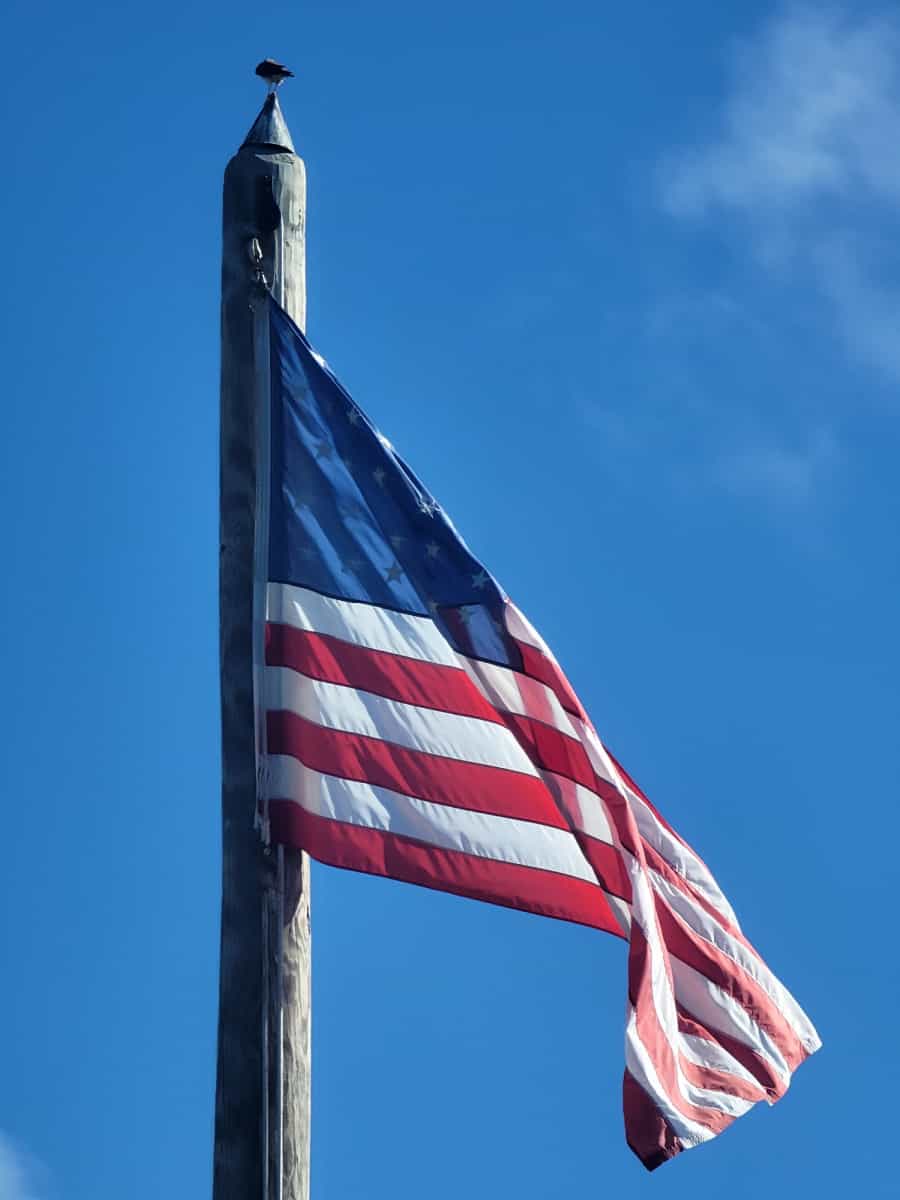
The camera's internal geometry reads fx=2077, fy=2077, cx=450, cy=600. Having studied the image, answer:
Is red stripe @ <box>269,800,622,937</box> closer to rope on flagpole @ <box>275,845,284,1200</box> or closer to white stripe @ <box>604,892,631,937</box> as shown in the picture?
white stripe @ <box>604,892,631,937</box>

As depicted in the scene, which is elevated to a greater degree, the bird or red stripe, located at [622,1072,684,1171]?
the bird

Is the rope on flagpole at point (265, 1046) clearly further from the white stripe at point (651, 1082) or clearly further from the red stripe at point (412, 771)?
the white stripe at point (651, 1082)

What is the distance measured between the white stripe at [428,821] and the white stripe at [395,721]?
23 centimetres

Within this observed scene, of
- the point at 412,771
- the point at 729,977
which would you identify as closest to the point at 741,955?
the point at 729,977

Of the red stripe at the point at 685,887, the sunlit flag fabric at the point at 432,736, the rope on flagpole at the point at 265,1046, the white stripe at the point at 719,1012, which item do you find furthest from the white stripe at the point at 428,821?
the white stripe at the point at 719,1012

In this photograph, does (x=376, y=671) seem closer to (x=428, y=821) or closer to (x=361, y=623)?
(x=361, y=623)

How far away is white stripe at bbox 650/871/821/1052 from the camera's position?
29.0 feet

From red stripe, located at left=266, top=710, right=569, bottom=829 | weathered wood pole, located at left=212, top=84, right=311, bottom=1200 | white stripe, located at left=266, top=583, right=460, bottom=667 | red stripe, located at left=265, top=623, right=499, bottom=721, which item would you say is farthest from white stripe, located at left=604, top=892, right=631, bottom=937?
weathered wood pole, located at left=212, top=84, right=311, bottom=1200

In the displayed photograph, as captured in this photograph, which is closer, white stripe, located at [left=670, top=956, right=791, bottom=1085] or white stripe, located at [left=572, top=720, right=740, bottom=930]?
white stripe, located at [left=572, top=720, right=740, bottom=930]

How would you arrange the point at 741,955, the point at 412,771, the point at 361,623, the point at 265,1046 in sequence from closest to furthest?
the point at 265,1046 → the point at 412,771 → the point at 361,623 → the point at 741,955

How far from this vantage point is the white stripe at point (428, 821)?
24.7ft

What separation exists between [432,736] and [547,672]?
0.63 m

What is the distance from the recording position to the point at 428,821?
7.79 meters

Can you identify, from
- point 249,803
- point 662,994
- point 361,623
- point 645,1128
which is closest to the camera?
point 249,803
